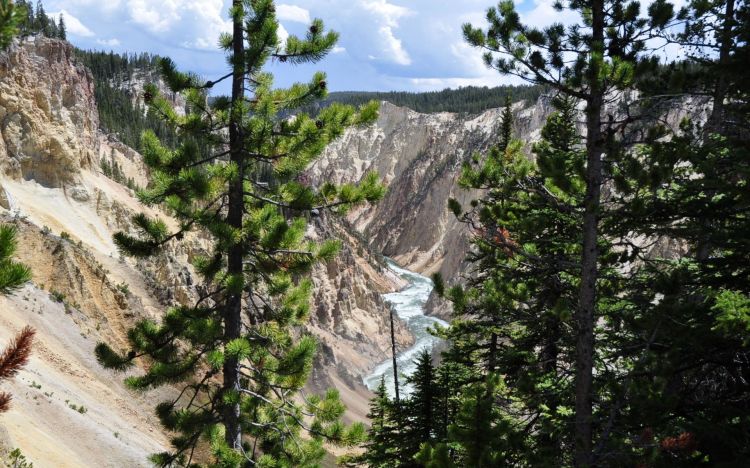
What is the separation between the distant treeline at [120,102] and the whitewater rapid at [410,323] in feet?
104

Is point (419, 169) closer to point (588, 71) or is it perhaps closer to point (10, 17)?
point (588, 71)

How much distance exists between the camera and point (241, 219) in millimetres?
8164

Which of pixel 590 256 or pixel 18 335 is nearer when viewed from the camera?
pixel 18 335

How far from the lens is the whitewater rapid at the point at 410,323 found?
4821 centimetres

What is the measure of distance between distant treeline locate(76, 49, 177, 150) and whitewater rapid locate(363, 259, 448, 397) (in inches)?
1250

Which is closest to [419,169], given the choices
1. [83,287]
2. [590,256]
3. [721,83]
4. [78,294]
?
[83,287]

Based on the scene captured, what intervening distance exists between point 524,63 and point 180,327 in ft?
19.9

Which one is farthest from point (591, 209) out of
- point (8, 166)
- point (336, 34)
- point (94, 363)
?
point (8, 166)

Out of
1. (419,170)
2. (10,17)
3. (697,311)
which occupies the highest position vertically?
(419,170)

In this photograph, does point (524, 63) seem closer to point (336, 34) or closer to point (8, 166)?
point (336, 34)

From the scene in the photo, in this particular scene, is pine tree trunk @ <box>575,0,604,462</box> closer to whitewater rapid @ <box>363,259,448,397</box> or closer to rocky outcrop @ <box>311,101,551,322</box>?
whitewater rapid @ <box>363,259,448,397</box>

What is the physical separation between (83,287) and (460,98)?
14340 cm

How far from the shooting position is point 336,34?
306 inches

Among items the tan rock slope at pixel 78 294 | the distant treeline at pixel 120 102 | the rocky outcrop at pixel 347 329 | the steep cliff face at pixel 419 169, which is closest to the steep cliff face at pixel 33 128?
the tan rock slope at pixel 78 294
